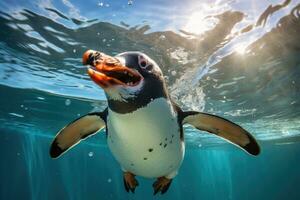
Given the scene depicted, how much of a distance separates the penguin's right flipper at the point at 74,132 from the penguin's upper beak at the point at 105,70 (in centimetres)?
256

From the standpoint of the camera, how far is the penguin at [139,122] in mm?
3029

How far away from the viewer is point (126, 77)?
10.2 ft

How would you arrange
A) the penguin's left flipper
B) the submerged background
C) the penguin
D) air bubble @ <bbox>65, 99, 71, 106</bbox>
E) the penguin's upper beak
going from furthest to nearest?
air bubble @ <bbox>65, 99, 71, 106</bbox>
the submerged background
the penguin's left flipper
the penguin
the penguin's upper beak

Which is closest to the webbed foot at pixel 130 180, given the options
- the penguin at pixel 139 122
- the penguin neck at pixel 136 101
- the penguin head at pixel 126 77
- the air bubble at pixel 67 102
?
the penguin at pixel 139 122

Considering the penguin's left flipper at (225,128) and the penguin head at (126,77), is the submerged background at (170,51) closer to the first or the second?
the penguin's left flipper at (225,128)

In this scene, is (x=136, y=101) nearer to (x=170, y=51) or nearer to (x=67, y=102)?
(x=170, y=51)

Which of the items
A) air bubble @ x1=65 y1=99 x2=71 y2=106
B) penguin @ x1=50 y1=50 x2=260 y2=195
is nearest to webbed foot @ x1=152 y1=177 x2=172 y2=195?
penguin @ x1=50 y1=50 x2=260 y2=195

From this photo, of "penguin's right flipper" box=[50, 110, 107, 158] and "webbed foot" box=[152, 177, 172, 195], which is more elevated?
"penguin's right flipper" box=[50, 110, 107, 158]

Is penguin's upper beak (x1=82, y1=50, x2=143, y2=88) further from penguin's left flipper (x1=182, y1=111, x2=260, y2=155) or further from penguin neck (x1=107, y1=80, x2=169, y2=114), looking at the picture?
penguin's left flipper (x1=182, y1=111, x2=260, y2=155)

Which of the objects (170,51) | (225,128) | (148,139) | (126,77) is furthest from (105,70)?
(170,51)

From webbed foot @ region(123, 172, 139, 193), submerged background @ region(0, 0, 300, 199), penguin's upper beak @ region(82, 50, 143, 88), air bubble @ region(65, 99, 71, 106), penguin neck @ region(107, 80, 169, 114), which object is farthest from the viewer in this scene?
air bubble @ region(65, 99, 71, 106)

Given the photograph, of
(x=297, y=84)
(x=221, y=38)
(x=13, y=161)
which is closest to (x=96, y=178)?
(x=13, y=161)

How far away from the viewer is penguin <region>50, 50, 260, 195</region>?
9.94 ft

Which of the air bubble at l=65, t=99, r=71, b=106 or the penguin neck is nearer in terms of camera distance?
the penguin neck
